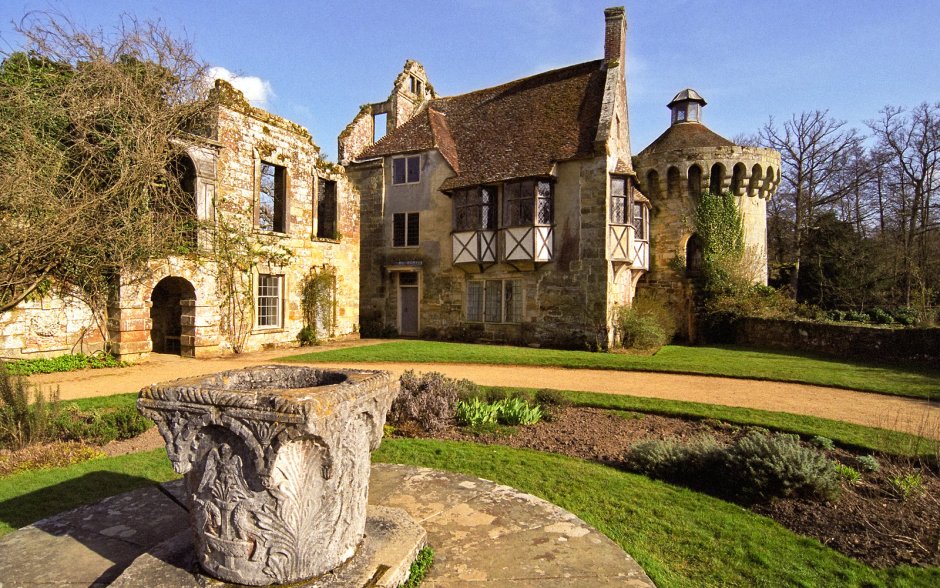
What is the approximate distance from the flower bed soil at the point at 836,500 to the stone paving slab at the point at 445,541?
2.48m

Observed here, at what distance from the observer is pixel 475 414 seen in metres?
7.64

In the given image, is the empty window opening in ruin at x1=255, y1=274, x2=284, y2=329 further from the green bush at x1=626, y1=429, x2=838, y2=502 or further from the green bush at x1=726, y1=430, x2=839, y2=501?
the green bush at x1=726, y1=430, x2=839, y2=501

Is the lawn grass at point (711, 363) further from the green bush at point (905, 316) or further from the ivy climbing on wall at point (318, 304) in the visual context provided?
the green bush at point (905, 316)

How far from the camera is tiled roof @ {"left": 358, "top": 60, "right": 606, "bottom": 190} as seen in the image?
18250mm

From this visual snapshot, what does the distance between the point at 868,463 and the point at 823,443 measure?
742mm

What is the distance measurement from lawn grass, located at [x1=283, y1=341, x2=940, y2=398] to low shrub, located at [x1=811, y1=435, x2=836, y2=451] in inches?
187

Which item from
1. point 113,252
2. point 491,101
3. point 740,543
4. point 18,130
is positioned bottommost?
point 740,543

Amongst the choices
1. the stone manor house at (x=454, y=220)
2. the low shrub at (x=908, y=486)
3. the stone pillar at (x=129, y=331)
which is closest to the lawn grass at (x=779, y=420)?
the low shrub at (x=908, y=486)

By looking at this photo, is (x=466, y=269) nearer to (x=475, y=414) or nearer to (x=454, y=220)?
(x=454, y=220)

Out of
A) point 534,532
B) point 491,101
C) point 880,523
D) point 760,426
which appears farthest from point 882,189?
point 534,532

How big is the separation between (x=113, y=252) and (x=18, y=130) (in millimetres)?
3092

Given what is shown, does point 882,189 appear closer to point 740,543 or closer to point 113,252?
point 740,543

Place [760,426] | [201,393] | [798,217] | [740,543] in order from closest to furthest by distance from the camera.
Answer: [201,393] < [740,543] < [760,426] < [798,217]

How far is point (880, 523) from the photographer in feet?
14.3
